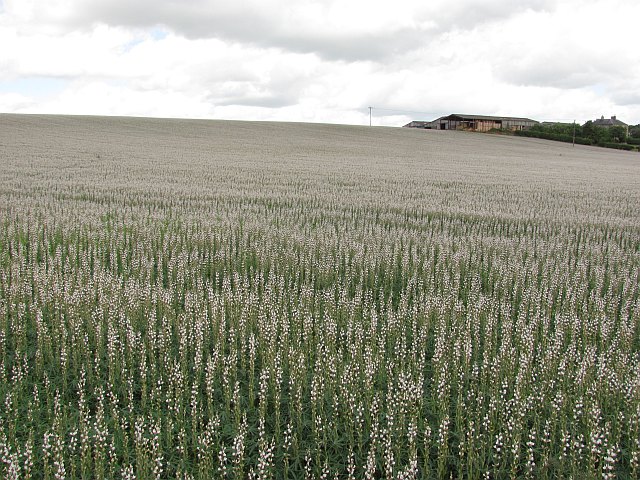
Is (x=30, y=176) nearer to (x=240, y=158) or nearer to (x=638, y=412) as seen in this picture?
(x=240, y=158)

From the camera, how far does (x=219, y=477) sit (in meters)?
4.94

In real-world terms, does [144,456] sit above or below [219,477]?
above

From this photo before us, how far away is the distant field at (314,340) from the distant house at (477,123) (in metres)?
85.6

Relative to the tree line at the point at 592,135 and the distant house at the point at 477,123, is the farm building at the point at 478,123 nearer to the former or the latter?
the distant house at the point at 477,123

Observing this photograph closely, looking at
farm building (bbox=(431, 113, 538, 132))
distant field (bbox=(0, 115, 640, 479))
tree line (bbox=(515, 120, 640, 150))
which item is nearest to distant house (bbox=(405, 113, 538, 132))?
farm building (bbox=(431, 113, 538, 132))

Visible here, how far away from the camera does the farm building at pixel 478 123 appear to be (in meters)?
101

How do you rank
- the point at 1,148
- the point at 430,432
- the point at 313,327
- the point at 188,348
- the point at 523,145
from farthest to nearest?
1. the point at 523,145
2. the point at 1,148
3. the point at 313,327
4. the point at 188,348
5. the point at 430,432

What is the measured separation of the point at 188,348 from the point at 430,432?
3.39 metres

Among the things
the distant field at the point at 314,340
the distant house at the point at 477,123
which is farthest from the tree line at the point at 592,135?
the distant field at the point at 314,340

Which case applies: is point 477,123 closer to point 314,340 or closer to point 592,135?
point 592,135

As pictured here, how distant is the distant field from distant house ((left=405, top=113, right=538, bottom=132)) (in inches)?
3372

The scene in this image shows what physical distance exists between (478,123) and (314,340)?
99314 millimetres

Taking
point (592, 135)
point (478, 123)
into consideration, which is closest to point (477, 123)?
point (478, 123)

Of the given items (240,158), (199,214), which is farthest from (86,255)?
(240,158)
